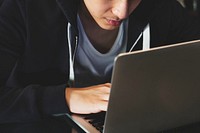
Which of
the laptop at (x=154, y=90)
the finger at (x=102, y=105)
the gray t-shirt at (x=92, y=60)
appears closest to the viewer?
the laptop at (x=154, y=90)

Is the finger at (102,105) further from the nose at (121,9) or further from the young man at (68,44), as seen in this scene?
the nose at (121,9)

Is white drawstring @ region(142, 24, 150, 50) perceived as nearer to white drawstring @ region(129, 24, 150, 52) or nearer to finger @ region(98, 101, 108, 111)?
white drawstring @ region(129, 24, 150, 52)

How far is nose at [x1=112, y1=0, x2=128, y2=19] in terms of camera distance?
0.95m

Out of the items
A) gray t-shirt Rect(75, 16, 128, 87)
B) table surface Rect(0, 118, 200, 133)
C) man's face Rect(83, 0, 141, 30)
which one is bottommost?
table surface Rect(0, 118, 200, 133)

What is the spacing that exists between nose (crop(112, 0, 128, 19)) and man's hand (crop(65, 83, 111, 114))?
0.19 meters

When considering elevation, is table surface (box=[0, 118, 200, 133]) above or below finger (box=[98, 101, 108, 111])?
below

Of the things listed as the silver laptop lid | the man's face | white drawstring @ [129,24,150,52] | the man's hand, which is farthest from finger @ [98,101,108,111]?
white drawstring @ [129,24,150,52]

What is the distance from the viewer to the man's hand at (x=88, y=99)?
916 mm

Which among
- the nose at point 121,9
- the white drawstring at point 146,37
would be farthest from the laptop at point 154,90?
the white drawstring at point 146,37

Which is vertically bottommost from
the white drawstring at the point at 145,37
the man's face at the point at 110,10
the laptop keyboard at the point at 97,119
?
the laptop keyboard at the point at 97,119

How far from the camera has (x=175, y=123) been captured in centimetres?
90

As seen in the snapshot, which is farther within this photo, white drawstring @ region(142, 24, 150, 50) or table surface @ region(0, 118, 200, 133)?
white drawstring @ region(142, 24, 150, 50)

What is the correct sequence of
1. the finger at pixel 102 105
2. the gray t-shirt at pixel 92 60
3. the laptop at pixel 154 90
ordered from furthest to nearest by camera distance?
the gray t-shirt at pixel 92 60
the finger at pixel 102 105
the laptop at pixel 154 90

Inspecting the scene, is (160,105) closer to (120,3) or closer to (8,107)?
(120,3)
